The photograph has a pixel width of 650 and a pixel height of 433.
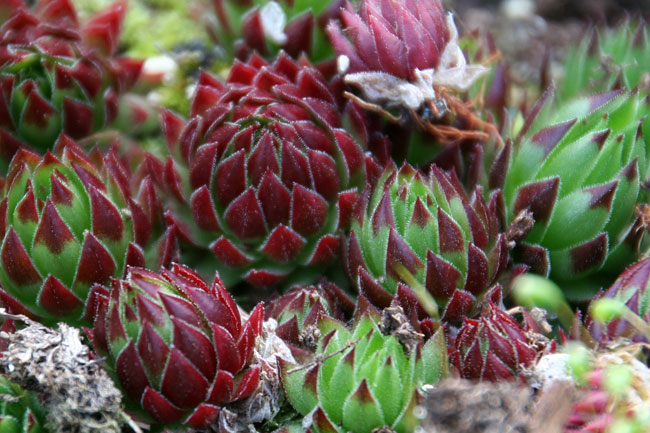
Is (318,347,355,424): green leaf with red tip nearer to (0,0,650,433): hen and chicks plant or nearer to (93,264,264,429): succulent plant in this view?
(0,0,650,433): hen and chicks plant

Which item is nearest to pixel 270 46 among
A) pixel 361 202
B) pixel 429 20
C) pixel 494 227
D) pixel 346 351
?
pixel 429 20

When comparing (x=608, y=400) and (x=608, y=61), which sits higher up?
(x=608, y=61)

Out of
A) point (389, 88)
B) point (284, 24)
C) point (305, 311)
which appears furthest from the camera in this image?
point (284, 24)

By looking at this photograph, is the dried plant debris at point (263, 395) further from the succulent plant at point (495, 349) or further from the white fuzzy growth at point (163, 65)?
the white fuzzy growth at point (163, 65)

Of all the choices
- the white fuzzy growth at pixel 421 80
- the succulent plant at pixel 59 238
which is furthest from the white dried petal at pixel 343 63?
the succulent plant at pixel 59 238

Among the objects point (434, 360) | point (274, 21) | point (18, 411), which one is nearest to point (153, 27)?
point (274, 21)

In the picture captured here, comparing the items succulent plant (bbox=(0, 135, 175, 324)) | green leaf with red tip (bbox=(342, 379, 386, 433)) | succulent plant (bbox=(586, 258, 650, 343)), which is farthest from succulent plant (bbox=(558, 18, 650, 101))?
succulent plant (bbox=(0, 135, 175, 324))

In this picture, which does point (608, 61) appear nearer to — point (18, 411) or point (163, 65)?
point (163, 65)

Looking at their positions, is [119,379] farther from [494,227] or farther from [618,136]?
[618,136]
